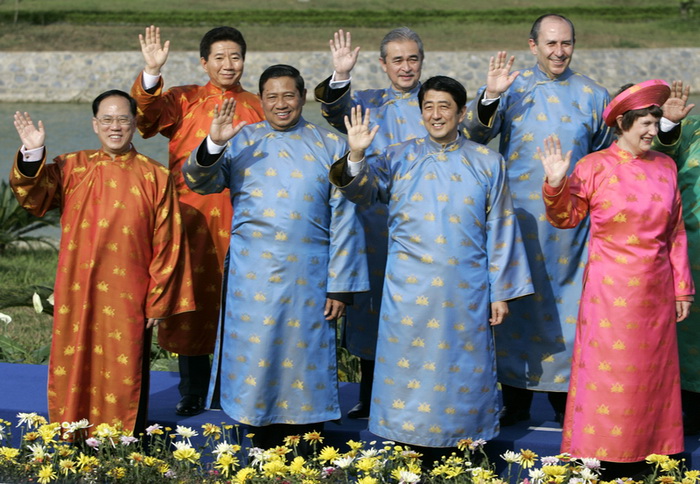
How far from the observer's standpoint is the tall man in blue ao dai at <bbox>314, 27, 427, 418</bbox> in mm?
4816

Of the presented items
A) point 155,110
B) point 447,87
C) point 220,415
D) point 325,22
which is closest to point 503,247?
point 447,87

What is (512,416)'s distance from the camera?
470cm

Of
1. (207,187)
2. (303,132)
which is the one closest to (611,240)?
(303,132)

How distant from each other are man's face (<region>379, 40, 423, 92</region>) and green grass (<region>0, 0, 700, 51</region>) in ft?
66.7

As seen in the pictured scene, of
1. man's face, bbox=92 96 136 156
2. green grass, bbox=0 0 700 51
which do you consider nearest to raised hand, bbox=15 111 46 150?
man's face, bbox=92 96 136 156

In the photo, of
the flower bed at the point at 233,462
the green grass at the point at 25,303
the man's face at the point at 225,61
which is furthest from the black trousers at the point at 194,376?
the green grass at the point at 25,303

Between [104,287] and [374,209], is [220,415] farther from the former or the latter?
[374,209]

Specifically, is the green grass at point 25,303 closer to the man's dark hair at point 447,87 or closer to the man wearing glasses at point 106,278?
the man wearing glasses at point 106,278

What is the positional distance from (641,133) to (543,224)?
0.69m

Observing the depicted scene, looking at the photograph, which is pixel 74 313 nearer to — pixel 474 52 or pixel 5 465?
pixel 5 465

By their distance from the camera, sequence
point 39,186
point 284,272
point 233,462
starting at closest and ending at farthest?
1. point 233,462
2. point 284,272
3. point 39,186

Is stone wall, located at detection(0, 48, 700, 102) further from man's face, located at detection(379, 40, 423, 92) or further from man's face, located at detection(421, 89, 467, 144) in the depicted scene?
man's face, located at detection(421, 89, 467, 144)

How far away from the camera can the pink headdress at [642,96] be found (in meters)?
4.08

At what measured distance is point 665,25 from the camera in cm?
2794
